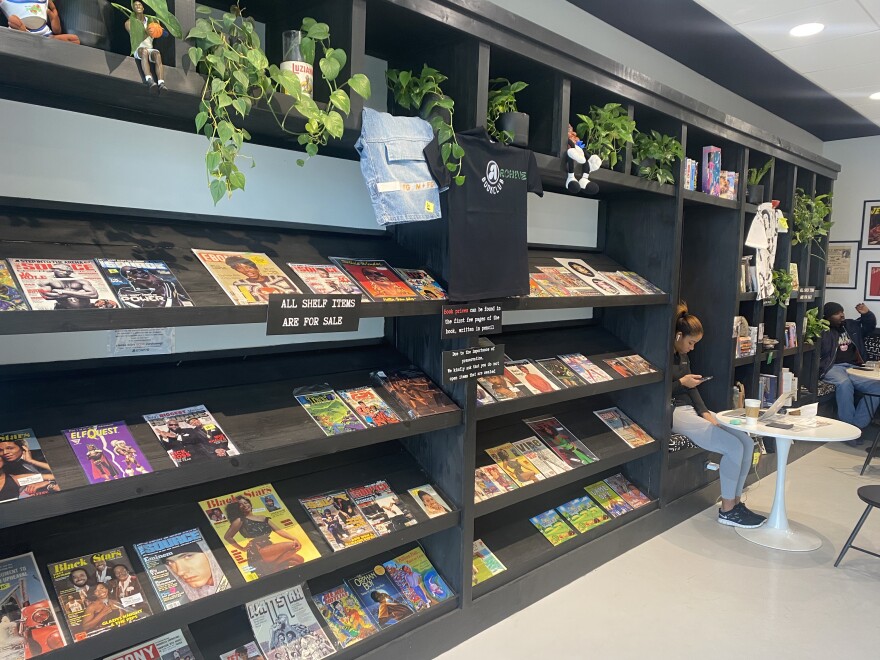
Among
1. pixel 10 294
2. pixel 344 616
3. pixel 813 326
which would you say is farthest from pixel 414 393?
pixel 813 326

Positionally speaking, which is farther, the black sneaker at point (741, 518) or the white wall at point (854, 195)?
the white wall at point (854, 195)

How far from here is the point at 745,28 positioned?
145 inches

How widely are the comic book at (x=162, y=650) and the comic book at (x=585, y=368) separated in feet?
6.81

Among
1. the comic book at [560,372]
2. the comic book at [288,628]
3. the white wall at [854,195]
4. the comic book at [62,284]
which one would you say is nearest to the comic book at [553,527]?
the comic book at [560,372]

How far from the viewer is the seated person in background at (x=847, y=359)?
5.64 meters

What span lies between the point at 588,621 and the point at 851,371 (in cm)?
398

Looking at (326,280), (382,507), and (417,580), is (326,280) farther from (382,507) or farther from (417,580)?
(417,580)

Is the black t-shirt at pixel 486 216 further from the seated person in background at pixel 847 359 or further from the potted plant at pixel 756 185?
the seated person in background at pixel 847 359

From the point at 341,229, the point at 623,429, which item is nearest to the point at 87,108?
the point at 341,229

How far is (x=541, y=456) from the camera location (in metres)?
2.97

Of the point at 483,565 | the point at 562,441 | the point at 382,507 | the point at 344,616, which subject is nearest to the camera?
the point at 344,616

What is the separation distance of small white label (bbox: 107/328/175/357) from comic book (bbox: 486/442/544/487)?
1.54 m

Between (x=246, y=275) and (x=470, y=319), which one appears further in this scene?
(x=470, y=319)

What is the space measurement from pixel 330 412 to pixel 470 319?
0.65 meters
